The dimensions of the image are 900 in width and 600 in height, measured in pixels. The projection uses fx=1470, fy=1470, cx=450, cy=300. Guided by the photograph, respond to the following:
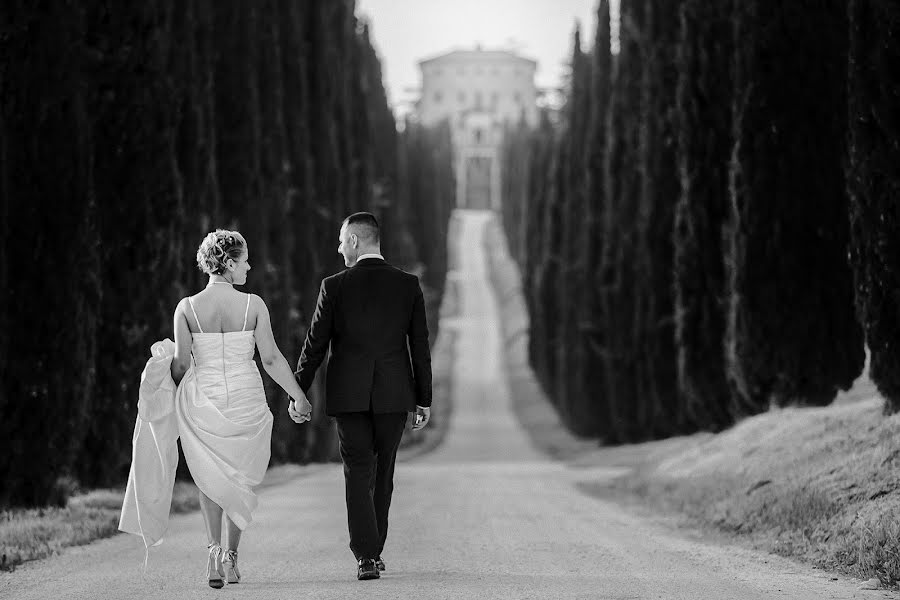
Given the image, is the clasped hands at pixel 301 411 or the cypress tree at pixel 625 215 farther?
the cypress tree at pixel 625 215

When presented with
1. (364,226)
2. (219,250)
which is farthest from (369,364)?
(219,250)

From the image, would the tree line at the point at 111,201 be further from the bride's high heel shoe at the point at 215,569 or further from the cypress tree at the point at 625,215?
the cypress tree at the point at 625,215

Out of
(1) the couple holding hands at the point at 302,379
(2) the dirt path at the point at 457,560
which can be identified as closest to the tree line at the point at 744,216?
(2) the dirt path at the point at 457,560

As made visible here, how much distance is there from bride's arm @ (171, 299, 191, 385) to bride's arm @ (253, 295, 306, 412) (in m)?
0.35

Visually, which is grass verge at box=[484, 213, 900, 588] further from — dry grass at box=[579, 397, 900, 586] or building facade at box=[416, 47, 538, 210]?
building facade at box=[416, 47, 538, 210]

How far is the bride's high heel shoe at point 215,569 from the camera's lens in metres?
7.13

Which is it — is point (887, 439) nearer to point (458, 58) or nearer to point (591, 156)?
point (591, 156)

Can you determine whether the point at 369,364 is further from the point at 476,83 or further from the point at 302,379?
the point at 476,83

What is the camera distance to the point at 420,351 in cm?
770

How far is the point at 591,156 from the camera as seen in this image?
3284 cm

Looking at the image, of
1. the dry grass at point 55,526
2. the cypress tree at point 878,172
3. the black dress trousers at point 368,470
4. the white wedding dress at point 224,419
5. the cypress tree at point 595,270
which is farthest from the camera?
the cypress tree at point 595,270

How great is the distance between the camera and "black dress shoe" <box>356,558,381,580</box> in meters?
7.39

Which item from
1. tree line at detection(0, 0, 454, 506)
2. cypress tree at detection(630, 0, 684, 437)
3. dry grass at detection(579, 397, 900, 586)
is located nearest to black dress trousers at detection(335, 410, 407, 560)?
dry grass at detection(579, 397, 900, 586)

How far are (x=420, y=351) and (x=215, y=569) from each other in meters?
1.54
